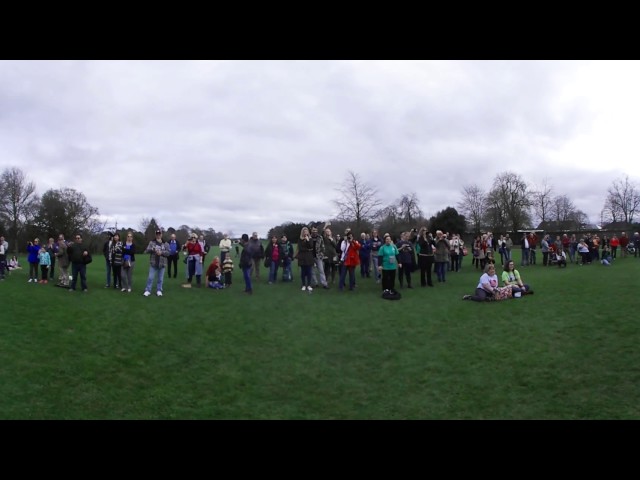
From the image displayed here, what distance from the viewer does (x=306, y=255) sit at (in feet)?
50.6

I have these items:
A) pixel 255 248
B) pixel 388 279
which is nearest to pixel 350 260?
pixel 388 279

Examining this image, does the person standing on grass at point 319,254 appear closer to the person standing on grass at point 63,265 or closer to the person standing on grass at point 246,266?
the person standing on grass at point 246,266

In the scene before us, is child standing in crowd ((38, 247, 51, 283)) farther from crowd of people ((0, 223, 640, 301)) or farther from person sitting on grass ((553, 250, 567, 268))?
person sitting on grass ((553, 250, 567, 268))

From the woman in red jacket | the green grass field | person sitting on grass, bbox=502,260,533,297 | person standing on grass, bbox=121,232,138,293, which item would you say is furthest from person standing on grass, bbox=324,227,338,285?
person standing on grass, bbox=121,232,138,293

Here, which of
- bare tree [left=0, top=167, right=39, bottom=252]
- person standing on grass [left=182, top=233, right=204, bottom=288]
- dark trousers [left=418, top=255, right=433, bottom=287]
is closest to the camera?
dark trousers [left=418, top=255, right=433, bottom=287]

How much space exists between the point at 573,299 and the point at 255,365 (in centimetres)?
973

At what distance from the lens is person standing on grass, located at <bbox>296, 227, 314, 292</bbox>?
601 inches

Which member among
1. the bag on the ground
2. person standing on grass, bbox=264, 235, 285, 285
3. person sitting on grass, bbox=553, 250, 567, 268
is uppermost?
person standing on grass, bbox=264, 235, 285, 285

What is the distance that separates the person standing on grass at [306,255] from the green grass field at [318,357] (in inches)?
84.8

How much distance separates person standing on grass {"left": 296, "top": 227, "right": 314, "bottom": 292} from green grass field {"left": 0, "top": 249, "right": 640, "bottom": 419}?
2155 millimetres

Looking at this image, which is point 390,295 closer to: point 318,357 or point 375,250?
point 375,250

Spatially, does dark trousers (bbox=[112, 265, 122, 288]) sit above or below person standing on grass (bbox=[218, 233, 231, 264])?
below

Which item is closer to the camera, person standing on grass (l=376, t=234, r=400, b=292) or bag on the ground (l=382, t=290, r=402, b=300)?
bag on the ground (l=382, t=290, r=402, b=300)
